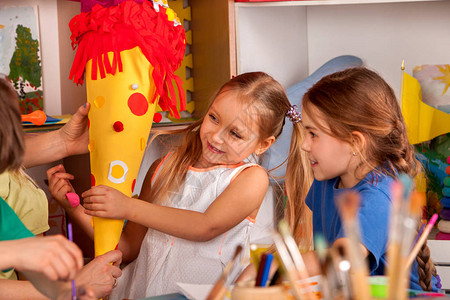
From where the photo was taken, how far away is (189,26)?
1785 mm

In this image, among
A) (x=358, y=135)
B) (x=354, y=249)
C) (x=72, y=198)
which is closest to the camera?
(x=354, y=249)

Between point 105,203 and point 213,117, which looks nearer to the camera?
point 105,203

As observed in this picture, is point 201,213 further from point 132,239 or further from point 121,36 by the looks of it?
point 121,36

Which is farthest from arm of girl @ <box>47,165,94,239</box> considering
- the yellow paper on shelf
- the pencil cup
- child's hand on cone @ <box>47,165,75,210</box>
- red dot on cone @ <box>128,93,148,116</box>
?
the yellow paper on shelf

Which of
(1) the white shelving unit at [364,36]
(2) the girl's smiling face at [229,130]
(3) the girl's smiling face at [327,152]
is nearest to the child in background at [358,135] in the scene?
(3) the girl's smiling face at [327,152]

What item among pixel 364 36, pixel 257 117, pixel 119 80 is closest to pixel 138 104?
pixel 119 80

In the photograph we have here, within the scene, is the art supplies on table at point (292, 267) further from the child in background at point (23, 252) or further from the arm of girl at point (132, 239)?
the arm of girl at point (132, 239)

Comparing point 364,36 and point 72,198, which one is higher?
point 364,36

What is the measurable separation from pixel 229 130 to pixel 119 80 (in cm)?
27

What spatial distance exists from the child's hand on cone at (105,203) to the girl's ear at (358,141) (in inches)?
17.2

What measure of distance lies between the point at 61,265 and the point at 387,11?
1.75 m

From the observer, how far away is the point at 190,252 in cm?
125

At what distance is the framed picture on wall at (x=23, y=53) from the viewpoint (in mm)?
1536

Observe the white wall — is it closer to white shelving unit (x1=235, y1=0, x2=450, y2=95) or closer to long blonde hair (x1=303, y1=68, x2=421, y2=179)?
white shelving unit (x1=235, y1=0, x2=450, y2=95)
